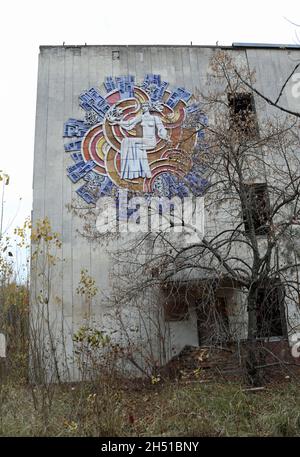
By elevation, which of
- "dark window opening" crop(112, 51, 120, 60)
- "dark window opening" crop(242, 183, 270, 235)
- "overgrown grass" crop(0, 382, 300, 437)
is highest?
"dark window opening" crop(112, 51, 120, 60)

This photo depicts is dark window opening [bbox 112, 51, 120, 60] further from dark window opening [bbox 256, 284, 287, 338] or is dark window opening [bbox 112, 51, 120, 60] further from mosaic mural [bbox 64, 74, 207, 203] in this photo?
dark window opening [bbox 256, 284, 287, 338]

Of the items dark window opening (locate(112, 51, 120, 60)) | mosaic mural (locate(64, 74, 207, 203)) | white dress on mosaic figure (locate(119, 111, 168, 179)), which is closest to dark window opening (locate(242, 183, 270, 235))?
mosaic mural (locate(64, 74, 207, 203))

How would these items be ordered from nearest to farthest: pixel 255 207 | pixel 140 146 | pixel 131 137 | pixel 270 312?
pixel 255 207, pixel 270 312, pixel 140 146, pixel 131 137

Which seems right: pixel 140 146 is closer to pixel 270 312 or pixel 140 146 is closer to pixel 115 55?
pixel 115 55

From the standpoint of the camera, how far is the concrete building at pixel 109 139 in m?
11.4

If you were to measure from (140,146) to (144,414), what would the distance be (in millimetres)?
7807

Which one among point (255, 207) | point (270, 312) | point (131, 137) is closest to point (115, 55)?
point (131, 137)

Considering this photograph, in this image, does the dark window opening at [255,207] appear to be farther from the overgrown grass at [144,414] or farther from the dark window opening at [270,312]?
the overgrown grass at [144,414]

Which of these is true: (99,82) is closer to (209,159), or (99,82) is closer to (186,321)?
(209,159)

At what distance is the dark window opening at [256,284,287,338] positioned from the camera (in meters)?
9.49

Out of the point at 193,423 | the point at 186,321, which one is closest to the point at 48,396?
the point at 193,423

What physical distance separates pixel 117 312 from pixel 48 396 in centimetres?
438

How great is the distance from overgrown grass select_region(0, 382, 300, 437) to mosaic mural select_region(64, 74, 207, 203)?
573 cm

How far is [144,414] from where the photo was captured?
23.4ft
